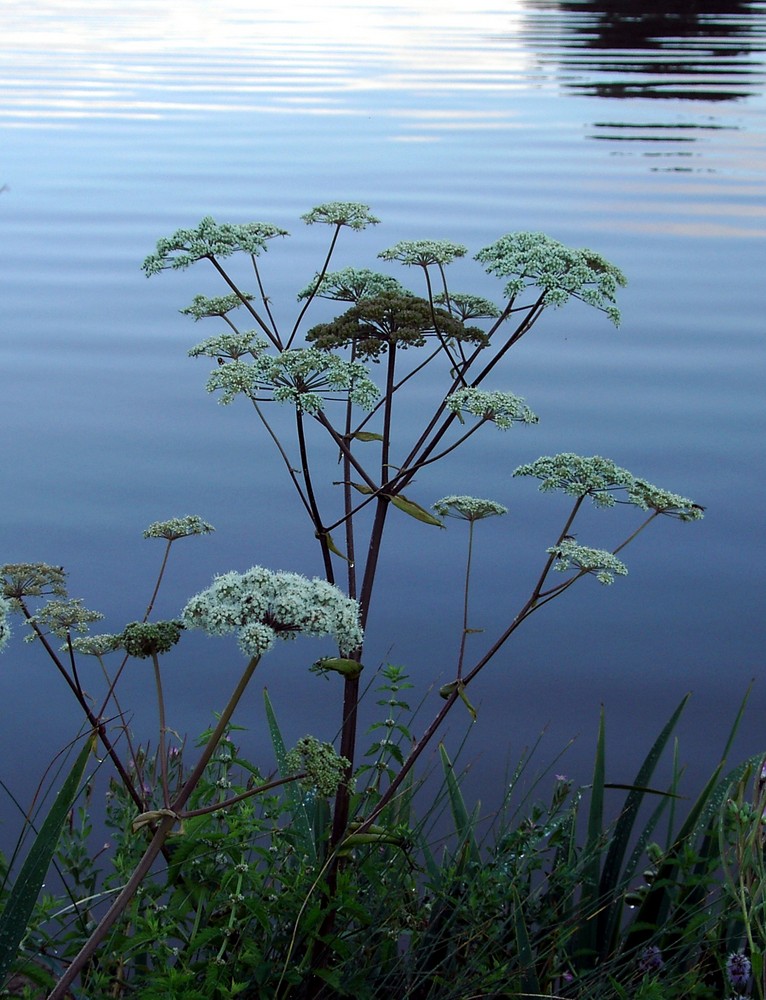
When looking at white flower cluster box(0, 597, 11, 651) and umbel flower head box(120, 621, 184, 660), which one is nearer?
white flower cluster box(0, 597, 11, 651)

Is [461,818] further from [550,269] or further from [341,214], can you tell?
[341,214]

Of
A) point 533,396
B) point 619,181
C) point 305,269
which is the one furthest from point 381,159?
point 533,396

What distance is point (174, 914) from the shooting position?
302 centimetres

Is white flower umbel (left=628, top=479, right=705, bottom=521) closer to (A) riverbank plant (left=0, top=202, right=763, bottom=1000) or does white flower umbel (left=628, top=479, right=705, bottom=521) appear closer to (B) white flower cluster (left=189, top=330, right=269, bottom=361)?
(A) riverbank plant (left=0, top=202, right=763, bottom=1000)

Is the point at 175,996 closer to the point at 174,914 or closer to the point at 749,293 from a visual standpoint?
the point at 174,914

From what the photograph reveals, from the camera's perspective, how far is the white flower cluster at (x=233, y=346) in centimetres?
343

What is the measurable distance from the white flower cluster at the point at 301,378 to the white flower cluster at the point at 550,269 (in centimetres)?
50

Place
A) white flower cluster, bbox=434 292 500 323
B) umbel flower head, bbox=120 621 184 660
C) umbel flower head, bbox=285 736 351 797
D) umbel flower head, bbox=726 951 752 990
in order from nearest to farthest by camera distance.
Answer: umbel flower head, bbox=285 736 351 797, umbel flower head, bbox=120 621 184 660, umbel flower head, bbox=726 951 752 990, white flower cluster, bbox=434 292 500 323

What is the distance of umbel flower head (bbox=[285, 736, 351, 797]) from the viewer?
8.36 feet

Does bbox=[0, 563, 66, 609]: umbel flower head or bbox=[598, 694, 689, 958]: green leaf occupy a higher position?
bbox=[0, 563, 66, 609]: umbel flower head

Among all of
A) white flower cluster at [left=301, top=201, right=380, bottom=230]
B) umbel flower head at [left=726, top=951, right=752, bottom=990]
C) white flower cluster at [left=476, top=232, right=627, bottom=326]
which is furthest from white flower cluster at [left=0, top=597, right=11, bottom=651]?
umbel flower head at [left=726, top=951, right=752, bottom=990]

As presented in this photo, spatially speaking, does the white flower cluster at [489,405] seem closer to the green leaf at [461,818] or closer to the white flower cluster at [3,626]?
the green leaf at [461,818]

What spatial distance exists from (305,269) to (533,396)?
376 cm

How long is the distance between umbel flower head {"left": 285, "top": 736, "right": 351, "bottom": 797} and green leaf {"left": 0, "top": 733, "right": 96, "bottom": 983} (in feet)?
1.38
